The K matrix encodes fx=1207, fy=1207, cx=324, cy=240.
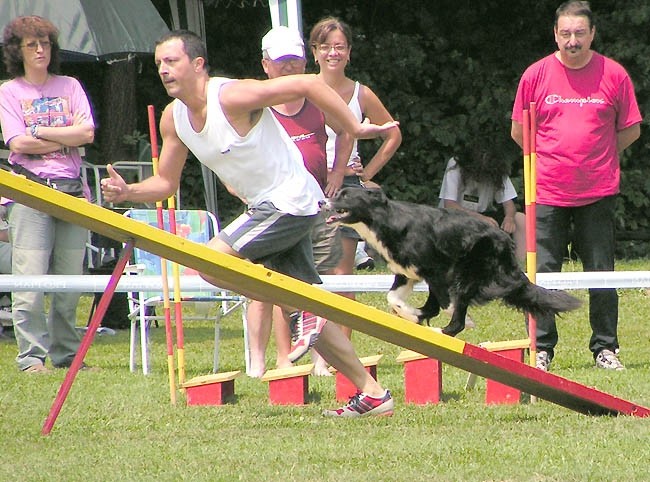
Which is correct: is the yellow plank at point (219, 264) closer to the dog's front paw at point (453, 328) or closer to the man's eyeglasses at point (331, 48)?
the dog's front paw at point (453, 328)

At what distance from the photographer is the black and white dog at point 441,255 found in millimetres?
5355

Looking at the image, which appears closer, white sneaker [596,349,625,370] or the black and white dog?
the black and white dog

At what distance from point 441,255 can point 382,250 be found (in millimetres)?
286

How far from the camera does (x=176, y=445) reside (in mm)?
4652

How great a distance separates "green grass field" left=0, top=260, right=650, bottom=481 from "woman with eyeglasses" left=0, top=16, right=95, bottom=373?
0.31m

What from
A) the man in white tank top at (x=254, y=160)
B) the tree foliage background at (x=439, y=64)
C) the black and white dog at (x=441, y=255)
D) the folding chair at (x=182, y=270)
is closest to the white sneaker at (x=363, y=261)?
the tree foliage background at (x=439, y=64)

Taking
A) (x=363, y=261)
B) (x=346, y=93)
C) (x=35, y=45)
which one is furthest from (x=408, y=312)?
(x=363, y=261)

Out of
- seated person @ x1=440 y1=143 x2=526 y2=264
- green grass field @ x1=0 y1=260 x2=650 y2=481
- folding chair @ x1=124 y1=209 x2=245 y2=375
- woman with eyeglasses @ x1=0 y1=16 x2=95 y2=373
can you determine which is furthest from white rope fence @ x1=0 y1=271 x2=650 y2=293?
seated person @ x1=440 y1=143 x2=526 y2=264

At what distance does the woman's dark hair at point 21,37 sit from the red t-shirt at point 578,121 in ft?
8.91

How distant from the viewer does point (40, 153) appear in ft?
22.6

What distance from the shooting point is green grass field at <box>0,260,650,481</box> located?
4.10 m

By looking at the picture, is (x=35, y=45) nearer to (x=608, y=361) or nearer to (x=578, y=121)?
(x=578, y=121)

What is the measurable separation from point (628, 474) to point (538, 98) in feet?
10.6

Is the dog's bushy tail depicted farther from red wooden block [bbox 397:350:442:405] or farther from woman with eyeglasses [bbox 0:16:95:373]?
woman with eyeglasses [bbox 0:16:95:373]
